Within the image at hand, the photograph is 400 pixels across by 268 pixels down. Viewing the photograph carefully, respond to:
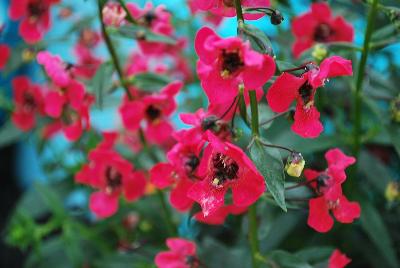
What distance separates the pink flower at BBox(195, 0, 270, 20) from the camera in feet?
2.54

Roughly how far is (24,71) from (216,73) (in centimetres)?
216

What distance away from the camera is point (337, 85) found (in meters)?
1.47

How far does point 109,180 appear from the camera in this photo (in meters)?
1.20

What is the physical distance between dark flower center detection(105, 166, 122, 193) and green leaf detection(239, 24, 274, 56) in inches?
20.9

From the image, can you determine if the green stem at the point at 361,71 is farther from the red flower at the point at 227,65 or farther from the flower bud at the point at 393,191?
the red flower at the point at 227,65

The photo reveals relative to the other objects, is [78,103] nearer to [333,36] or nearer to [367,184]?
[333,36]

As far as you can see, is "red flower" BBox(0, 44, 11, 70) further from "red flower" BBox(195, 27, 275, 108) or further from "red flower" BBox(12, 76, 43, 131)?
"red flower" BBox(195, 27, 275, 108)

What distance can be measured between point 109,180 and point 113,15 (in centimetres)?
31

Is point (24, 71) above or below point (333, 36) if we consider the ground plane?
below

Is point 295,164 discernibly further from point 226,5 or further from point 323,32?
point 323,32

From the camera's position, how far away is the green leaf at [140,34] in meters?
1.13

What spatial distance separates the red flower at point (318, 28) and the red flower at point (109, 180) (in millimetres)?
392

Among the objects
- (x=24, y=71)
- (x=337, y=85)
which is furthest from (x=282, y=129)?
(x=24, y=71)

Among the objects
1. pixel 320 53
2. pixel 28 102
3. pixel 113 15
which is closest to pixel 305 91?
pixel 320 53
